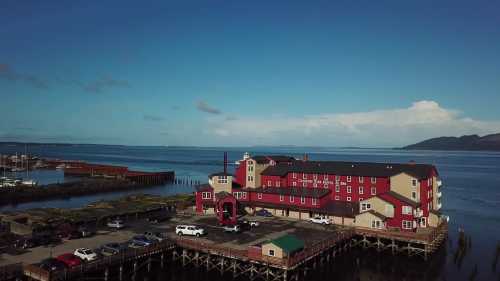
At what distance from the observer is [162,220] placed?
60750 millimetres

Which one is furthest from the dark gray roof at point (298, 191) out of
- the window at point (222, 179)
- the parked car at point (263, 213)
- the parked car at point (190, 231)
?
the parked car at point (190, 231)

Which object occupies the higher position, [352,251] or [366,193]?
[366,193]

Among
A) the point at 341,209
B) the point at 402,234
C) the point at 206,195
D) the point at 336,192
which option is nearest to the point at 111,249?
the point at 206,195

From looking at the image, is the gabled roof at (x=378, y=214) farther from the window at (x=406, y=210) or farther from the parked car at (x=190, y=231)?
the parked car at (x=190, y=231)

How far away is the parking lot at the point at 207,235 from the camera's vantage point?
139ft

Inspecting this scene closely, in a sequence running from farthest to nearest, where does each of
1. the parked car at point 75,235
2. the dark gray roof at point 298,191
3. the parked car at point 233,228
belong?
1. the dark gray roof at point 298,191
2. the parked car at point 233,228
3. the parked car at point 75,235

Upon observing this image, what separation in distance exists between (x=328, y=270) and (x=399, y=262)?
1012cm

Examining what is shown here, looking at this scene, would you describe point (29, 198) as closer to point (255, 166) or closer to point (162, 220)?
point (162, 220)

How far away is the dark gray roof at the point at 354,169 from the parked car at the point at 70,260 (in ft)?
135

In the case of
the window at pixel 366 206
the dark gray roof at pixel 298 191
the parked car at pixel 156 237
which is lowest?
the parked car at pixel 156 237

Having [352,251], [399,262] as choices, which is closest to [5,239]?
[352,251]

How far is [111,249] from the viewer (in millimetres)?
41969

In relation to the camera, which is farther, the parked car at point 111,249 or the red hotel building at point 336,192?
the red hotel building at point 336,192

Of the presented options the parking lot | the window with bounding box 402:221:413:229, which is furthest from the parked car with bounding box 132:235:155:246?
the window with bounding box 402:221:413:229
